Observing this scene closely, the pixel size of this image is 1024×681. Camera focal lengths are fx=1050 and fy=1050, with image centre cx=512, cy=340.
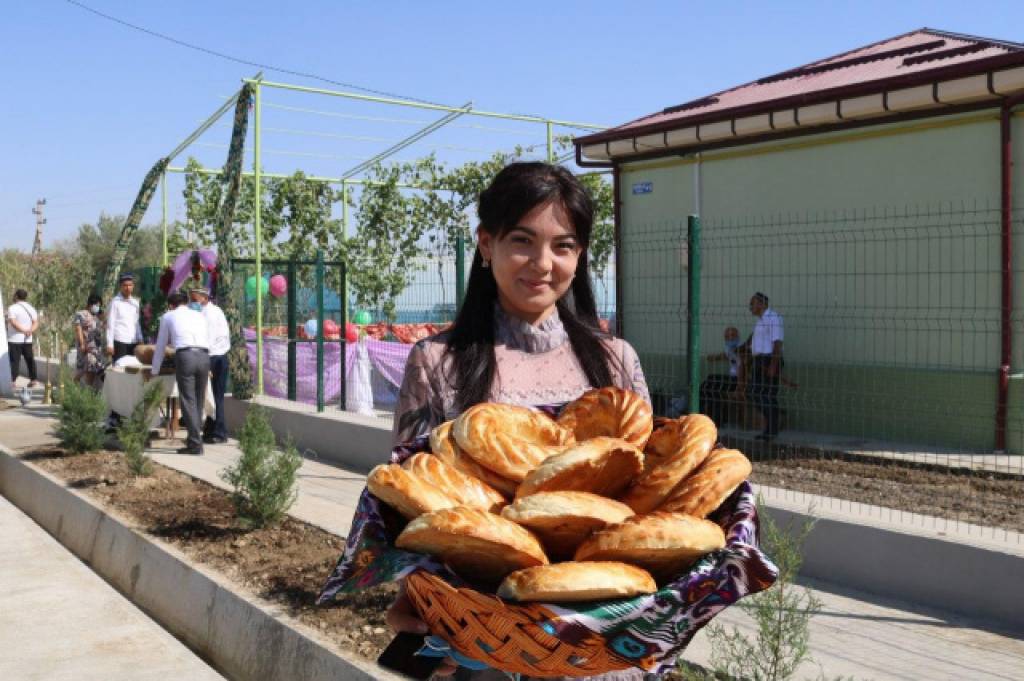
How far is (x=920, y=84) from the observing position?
10508 millimetres

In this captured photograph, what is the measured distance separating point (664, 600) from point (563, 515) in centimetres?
21

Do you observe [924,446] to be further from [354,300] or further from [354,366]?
[354,300]

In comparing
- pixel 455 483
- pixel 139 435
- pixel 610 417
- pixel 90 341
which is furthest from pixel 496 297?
pixel 90 341

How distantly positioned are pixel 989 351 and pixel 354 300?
13.6 meters

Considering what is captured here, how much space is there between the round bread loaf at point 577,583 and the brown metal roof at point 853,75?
31.8 ft

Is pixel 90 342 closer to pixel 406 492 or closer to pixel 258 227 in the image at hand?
pixel 258 227

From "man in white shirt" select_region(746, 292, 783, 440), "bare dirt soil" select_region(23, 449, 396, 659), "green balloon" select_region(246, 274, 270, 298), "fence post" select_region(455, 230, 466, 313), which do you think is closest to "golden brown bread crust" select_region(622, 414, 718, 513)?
"bare dirt soil" select_region(23, 449, 396, 659)

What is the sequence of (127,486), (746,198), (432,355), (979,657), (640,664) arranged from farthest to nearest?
(746,198) → (127,486) → (979,657) → (432,355) → (640,664)

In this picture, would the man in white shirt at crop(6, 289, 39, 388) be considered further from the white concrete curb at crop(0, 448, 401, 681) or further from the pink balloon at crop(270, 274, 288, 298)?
the white concrete curb at crop(0, 448, 401, 681)

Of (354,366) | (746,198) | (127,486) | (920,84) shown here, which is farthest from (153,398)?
(920,84)

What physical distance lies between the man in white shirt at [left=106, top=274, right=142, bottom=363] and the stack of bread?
1335 centimetres

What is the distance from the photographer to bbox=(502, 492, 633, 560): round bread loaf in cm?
161

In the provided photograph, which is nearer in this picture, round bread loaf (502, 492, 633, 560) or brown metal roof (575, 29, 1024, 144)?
round bread loaf (502, 492, 633, 560)

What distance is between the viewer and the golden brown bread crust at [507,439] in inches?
71.1
